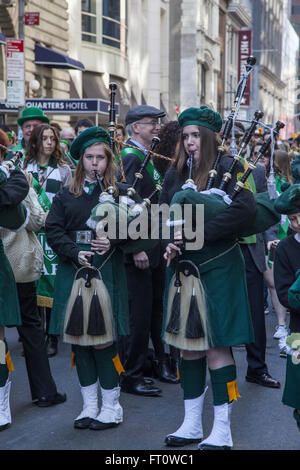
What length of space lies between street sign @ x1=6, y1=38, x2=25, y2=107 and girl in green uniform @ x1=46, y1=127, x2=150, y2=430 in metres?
8.67

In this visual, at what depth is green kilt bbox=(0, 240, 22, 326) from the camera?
4.96m

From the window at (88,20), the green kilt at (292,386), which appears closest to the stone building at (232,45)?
the window at (88,20)

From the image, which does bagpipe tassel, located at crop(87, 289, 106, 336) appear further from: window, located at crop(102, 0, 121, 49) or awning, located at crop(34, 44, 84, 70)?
window, located at crop(102, 0, 121, 49)

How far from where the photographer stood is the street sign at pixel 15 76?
1354 cm

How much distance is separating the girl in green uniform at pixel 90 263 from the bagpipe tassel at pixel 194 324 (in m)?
0.65

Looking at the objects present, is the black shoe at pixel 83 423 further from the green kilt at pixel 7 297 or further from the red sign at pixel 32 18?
the red sign at pixel 32 18

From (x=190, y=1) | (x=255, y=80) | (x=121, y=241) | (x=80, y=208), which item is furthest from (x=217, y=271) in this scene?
(x=255, y=80)

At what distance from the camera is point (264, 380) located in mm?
6270

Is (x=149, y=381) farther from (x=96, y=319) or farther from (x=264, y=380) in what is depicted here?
(x=96, y=319)

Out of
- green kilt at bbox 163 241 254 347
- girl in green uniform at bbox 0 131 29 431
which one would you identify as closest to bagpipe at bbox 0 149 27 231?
girl in green uniform at bbox 0 131 29 431

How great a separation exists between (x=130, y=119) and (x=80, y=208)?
155 cm

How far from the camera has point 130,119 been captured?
6.45 meters
